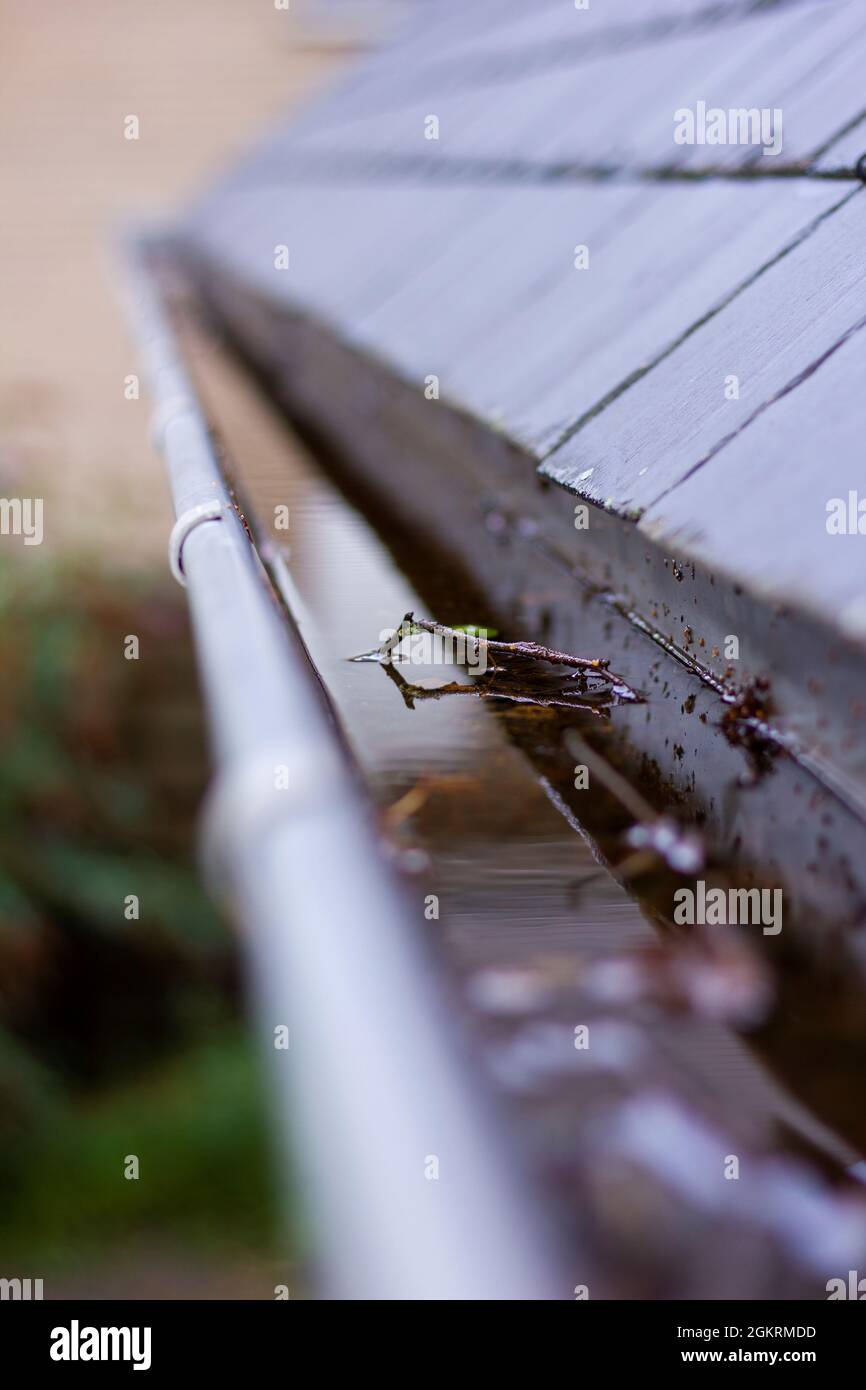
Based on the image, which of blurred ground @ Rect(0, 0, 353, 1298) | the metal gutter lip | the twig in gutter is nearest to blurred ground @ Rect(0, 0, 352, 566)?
blurred ground @ Rect(0, 0, 353, 1298)

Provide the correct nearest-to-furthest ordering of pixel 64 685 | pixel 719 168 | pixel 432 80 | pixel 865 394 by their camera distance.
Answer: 1. pixel 865 394
2. pixel 719 168
3. pixel 432 80
4. pixel 64 685

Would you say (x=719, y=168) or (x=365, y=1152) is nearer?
(x=365, y=1152)

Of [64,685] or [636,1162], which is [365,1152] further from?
[64,685]

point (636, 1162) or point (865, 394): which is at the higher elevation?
point (865, 394)

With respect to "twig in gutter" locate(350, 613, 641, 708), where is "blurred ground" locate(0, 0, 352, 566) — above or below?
above

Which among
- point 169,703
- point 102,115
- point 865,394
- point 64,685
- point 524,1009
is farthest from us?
point 102,115

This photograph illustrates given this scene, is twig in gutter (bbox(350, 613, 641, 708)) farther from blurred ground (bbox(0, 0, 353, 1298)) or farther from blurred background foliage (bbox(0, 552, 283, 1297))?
blurred background foliage (bbox(0, 552, 283, 1297))

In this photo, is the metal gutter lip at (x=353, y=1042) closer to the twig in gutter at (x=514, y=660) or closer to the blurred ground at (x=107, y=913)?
the twig in gutter at (x=514, y=660)

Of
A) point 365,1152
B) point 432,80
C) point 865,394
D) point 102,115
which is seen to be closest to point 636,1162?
point 365,1152

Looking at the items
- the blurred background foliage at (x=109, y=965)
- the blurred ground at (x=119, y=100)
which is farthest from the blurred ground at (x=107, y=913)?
the blurred ground at (x=119, y=100)

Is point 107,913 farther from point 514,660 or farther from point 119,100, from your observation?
point 119,100

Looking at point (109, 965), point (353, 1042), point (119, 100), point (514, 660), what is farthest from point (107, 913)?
point (119, 100)
